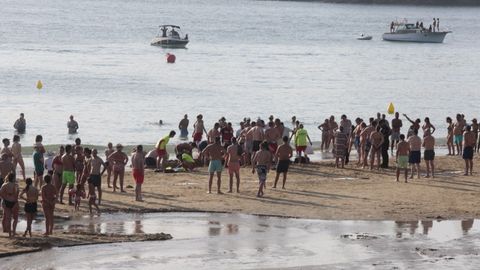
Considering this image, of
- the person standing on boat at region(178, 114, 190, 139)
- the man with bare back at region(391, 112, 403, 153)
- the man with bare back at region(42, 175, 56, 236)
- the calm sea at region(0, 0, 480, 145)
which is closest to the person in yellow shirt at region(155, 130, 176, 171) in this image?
the man with bare back at region(391, 112, 403, 153)

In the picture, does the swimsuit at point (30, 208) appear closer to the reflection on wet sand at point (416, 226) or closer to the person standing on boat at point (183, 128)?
the reflection on wet sand at point (416, 226)

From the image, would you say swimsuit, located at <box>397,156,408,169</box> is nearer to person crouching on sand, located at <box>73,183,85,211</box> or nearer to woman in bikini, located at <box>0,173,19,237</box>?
person crouching on sand, located at <box>73,183,85,211</box>

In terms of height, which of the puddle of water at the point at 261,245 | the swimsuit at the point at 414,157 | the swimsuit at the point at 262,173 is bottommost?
the puddle of water at the point at 261,245

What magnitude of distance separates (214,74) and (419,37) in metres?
42.7

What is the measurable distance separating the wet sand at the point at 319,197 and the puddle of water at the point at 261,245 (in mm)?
676

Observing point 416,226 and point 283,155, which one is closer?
point 416,226

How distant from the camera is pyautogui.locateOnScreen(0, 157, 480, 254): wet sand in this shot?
22.8 metres

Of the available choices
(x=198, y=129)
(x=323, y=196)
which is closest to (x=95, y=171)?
(x=323, y=196)

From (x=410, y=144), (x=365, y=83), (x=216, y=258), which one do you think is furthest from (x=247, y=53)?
(x=216, y=258)

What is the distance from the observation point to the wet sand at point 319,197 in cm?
2278

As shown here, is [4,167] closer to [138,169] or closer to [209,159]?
[138,169]

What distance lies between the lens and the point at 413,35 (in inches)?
4606

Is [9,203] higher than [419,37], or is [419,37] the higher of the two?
[419,37]

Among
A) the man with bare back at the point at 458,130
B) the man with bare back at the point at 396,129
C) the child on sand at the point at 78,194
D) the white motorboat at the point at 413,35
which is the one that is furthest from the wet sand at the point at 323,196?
the white motorboat at the point at 413,35
